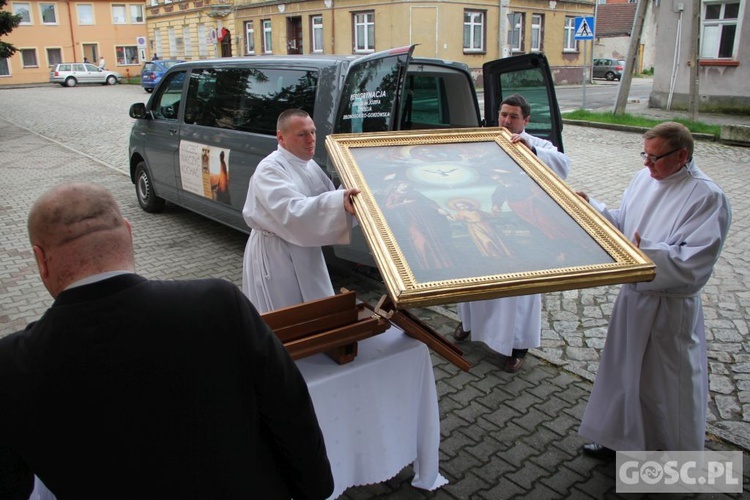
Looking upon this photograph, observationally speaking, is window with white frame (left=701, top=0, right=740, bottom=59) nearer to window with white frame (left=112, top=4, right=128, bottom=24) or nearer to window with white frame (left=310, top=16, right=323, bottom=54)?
window with white frame (left=310, top=16, right=323, bottom=54)

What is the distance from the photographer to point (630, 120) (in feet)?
55.3

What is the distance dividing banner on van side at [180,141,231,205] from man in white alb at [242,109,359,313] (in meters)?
3.33

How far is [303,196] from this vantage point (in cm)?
310

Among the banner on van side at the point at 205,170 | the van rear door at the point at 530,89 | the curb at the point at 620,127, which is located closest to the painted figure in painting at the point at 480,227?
the van rear door at the point at 530,89

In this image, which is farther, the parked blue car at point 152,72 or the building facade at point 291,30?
the parked blue car at point 152,72

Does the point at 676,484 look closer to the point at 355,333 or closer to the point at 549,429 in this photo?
the point at 549,429

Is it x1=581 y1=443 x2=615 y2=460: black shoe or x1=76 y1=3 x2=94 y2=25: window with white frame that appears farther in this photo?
x1=76 y1=3 x2=94 y2=25: window with white frame

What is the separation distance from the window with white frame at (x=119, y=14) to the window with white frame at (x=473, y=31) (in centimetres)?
3100

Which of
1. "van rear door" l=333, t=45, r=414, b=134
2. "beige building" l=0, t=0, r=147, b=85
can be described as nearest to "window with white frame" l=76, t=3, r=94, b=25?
"beige building" l=0, t=0, r=147, b=85

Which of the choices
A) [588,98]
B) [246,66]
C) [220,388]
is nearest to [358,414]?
[220,388]

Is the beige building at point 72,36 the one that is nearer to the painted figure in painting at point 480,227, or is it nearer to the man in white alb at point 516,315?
the man in white alb at point 516,315

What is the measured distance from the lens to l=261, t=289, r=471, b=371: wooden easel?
8.10 ft

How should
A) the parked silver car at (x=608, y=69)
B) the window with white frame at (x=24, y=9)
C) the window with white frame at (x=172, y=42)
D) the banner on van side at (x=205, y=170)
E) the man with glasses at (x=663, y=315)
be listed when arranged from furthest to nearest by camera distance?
the window with white frame at (x=24, y=9) → the window with white frame at (x=172, y=42) → the parked silver car at (x=608, y=69) → the banner on van side at (x=205, y=170) → the man with glasses at (x=663, y=315)
